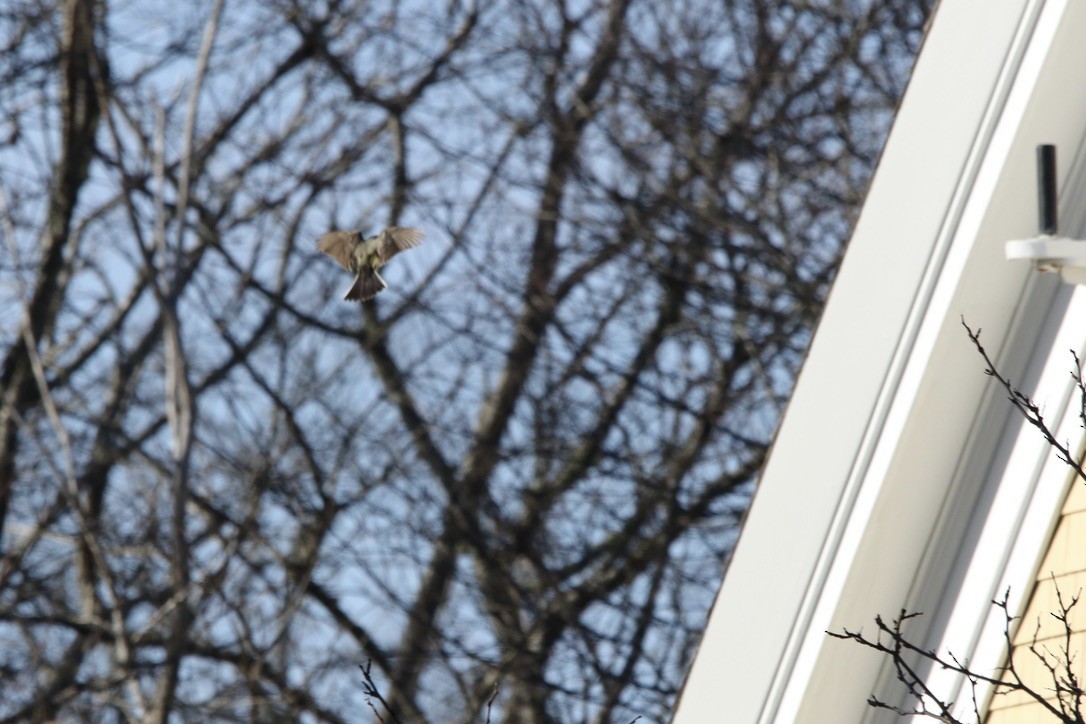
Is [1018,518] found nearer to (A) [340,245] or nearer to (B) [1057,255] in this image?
(B) [1057,255]

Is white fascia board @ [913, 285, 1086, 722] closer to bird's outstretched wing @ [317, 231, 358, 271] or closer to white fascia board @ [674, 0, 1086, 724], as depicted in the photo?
white fascia board @ [674, 0, 1086, 724]

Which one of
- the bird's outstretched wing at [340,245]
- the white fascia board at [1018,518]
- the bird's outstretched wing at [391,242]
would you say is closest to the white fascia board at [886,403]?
the white fascia board at [1018,518]

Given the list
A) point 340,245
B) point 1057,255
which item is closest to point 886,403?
point 1057,255

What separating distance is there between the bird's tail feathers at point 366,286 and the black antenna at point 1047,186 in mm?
1242

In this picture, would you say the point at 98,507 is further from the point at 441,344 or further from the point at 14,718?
the point at 441,344

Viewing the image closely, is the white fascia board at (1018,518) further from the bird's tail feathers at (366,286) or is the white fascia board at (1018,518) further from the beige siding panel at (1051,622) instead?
the bird's tail feathers at (366,286)

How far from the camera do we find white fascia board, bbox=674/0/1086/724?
285 cm

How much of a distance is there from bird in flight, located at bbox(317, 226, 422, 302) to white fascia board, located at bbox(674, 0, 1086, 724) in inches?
35.7

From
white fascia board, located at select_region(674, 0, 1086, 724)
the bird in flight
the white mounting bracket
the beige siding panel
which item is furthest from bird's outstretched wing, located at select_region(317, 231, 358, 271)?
the beige siding panel

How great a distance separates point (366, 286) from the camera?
296 cm

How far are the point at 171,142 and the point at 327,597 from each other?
3540mm

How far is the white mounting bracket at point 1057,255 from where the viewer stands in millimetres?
2475

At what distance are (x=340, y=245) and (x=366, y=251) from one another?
0.34 ft

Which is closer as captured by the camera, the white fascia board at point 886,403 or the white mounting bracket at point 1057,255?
the white mounting bracket at point 1057,255
